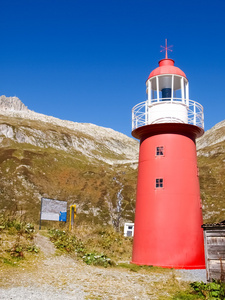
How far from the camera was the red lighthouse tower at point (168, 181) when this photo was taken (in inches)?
653

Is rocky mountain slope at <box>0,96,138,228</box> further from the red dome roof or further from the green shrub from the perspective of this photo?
the red dome roof

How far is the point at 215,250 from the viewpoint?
11391 millimetres

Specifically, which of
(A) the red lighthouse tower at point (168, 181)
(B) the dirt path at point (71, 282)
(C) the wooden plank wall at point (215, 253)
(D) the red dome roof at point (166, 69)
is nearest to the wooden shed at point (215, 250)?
(C) the wooden plank wall at point (215, 253)

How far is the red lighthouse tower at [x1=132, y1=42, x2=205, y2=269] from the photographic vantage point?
16.6m

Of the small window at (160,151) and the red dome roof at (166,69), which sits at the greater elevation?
the red dome roof at (166,69)

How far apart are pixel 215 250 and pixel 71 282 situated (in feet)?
17.6

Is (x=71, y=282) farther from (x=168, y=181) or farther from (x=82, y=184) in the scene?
(x=82, y=184)

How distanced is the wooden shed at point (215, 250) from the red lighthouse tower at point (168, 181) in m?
5.08

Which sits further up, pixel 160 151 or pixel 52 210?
pixel 160 151

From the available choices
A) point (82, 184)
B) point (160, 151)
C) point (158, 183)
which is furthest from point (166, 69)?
point (82, 184)

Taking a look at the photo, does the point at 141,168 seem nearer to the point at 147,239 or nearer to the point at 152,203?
the point at 152,203

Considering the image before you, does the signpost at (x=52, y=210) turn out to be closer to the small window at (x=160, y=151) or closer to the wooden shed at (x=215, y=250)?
the small window at (x=160, y=151)

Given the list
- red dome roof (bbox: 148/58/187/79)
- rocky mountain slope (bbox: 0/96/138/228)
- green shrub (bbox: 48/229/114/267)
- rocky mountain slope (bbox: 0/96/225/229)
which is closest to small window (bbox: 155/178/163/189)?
green shrub (bbox: 48/229/114/267)

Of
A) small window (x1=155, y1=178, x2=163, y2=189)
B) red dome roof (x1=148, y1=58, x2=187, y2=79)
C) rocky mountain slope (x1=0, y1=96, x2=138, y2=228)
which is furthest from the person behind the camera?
rocky mountain slope (x1=0, y1=96, x2=138, y2=228)
